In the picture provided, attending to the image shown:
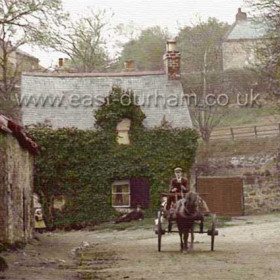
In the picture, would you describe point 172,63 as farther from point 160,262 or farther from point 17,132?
point 160,262

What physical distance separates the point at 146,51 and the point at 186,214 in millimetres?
55649

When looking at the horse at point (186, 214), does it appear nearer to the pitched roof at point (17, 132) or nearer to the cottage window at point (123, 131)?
the pitched roof at point (17, 132)

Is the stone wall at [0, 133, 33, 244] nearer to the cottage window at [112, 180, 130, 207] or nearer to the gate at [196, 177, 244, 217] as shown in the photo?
the cottage window at [112, 180, 130, 207]

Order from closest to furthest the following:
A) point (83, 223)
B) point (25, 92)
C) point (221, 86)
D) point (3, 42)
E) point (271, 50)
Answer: point (271, 50) → point (83, 223) → point (25, 92) → point (3, 42) → point (221, 86)

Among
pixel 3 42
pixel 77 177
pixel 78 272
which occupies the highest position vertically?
pixel 3 42

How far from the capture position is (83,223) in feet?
135

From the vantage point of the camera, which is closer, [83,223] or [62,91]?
[83,223]

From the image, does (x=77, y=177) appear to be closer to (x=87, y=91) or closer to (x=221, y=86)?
(x=87, y=91)

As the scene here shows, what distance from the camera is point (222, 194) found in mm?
43469

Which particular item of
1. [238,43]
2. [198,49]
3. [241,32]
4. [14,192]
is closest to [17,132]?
[14,192]

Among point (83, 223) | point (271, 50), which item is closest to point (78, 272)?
point (271, 50)

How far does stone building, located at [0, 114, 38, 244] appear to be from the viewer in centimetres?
2127

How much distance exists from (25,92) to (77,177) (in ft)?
19.0

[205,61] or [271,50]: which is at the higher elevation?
[205,61]
